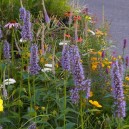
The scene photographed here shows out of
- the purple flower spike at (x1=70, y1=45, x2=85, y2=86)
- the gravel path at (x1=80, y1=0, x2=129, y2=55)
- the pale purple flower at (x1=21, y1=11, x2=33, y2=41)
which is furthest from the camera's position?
the gravel path at (x1=80, y1=0, x2=129, y2=55)

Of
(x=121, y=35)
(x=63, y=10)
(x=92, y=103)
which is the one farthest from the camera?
(x=121, y=35)

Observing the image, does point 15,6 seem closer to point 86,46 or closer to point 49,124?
point 86,46

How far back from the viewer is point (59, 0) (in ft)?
25.1

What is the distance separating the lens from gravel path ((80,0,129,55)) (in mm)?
9062

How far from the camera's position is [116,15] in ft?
35.7

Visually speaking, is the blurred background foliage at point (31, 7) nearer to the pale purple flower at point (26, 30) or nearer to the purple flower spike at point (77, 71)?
the pale purple flower at point (26, 30)

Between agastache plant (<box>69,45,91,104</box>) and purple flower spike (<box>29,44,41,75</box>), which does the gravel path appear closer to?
purple flower spike (<box>29,44,41,75</box>)

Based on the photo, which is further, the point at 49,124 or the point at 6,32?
the point at 6,32

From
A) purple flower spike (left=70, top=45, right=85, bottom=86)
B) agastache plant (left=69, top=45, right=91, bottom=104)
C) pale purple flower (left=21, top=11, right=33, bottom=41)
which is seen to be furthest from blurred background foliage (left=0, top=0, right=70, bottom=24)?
purple flower spike (left=70, top=45, right=85, bottom=86)

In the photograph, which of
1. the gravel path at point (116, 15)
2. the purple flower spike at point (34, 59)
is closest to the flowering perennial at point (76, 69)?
the purple flower spike at point (34, 59)

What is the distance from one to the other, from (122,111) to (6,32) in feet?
8.88

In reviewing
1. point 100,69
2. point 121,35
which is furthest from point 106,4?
point 100,69

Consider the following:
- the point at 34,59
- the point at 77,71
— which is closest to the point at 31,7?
the point at 34,59

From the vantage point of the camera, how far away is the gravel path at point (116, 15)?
9.06 meters
